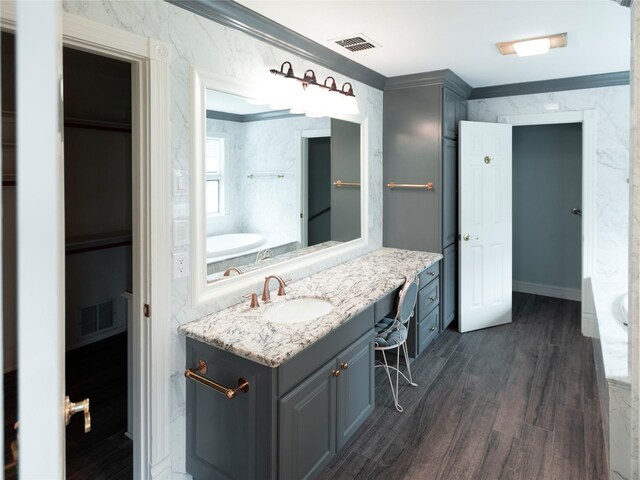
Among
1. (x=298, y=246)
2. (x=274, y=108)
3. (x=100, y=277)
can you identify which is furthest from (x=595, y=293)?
(x=100, y=277)

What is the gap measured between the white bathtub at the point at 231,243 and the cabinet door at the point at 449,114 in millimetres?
2041

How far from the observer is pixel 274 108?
254 centimetres

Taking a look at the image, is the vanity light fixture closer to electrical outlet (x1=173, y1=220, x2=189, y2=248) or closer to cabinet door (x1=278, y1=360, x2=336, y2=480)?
electrical outlet (x1=173, y1=220, x2=189, y2=248)

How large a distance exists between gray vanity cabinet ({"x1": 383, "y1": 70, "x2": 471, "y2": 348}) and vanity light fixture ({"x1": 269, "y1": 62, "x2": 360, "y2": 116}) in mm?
777

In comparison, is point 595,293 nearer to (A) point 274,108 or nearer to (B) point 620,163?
(B) point 620,163

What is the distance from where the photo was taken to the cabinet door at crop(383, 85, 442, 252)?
3.61 metres

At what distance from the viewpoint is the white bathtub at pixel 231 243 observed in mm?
2162

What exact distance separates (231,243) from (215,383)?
2.53ft

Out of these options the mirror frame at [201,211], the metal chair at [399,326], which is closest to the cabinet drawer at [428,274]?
the metal chair at [399,326]

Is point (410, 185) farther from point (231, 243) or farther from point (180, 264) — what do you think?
point (180, 264)

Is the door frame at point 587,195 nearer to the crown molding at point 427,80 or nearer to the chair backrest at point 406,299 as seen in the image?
the crown molding at point 427,80

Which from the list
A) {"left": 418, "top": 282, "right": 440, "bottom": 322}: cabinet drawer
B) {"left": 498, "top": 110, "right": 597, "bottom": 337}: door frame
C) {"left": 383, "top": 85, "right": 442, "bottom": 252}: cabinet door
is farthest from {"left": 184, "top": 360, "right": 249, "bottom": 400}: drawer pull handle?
{"left": 498, "top": 110, "right": 597, "bottom": 337}: door frame

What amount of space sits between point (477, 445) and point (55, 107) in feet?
8.32

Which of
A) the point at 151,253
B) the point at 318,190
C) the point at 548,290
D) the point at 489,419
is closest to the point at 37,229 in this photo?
the point at 151,253
